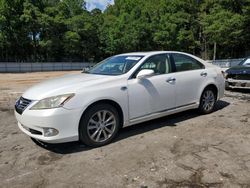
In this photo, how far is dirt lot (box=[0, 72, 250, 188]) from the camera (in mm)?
3516

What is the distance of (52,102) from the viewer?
13.8 feet

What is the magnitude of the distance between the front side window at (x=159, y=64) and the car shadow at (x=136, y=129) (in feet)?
3.54

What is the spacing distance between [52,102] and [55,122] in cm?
30

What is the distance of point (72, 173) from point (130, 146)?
3.90 ft

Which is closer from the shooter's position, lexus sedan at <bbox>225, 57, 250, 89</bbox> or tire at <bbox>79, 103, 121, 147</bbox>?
tire at <bbox>79, 103, 121, 147</bbox>

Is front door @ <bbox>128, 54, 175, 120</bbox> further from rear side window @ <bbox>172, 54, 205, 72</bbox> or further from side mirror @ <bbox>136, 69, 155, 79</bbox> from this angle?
rear side window @ <bbox>172, 54, 205, 72</bbox>

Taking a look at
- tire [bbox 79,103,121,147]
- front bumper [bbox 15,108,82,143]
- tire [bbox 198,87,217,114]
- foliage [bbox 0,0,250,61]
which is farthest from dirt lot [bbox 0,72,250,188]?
foliage [bbox 0,0,250,61]

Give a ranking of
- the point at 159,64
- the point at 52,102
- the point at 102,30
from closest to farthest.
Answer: the point at 52,102
the point at 159,64
the point at 102,30

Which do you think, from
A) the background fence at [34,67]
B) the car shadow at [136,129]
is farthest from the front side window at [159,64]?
the background fence at [34,67]

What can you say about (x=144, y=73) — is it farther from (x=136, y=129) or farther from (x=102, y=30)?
(x=102, y=30)

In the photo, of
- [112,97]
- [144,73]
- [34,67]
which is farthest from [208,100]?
[34,67]

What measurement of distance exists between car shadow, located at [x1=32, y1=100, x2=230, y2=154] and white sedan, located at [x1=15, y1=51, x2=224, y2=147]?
248 millimetres

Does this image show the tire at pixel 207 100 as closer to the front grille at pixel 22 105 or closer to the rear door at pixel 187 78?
the rear door at pixel 187 78

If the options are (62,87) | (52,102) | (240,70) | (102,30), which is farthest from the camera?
(102,30)
